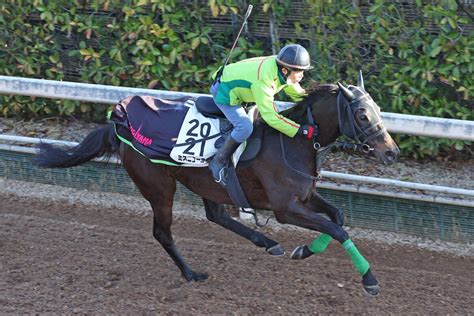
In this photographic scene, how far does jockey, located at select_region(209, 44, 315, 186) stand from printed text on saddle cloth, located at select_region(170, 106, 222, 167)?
108 millimetres

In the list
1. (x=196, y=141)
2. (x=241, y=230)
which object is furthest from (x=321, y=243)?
(x=196, y=141)

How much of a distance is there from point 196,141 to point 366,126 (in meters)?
1.28

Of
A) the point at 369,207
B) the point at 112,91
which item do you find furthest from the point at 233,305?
the point at 112,91

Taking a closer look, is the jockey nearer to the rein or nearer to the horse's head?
the rein

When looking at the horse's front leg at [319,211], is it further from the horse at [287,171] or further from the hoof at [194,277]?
the hoof at [194,277]

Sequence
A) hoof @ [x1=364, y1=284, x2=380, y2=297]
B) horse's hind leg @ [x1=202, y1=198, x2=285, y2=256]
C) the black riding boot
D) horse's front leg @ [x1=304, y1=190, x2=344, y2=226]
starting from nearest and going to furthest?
hoof @ [x1=364, y1=284, x2=380, y2=297] → the black riding boot → horse's front leg @ [x1=304, y1=190, x2=344, y2=226] → horse's hind leg @ [x1=202, y1=198, x2=285, y2=256]

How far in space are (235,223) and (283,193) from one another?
838mm

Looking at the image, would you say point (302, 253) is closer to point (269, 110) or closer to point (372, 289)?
point (372, 289)

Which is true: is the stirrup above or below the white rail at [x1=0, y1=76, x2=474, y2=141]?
below

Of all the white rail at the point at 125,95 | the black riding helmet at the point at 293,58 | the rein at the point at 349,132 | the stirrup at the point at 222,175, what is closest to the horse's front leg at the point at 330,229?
the rein at the point at 349,132

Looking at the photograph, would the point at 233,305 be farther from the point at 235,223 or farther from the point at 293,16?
the point at 293,16

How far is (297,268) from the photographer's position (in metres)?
6.01

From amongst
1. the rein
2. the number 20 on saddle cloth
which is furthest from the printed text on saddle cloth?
the rein

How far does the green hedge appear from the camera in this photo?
22.0 feet
